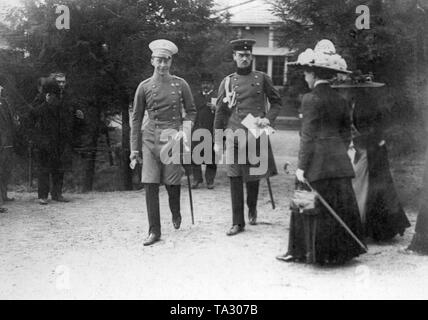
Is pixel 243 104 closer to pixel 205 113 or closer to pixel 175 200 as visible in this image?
pixel 175 200

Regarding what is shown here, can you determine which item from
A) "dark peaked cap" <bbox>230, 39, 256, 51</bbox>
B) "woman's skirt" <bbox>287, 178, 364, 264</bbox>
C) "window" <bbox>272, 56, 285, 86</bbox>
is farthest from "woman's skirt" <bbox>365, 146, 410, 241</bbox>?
"window" <bbox>272, 56, 285, 86</bbox>

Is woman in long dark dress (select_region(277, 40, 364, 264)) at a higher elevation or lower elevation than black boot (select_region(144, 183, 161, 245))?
higher

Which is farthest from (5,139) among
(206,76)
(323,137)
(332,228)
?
(332,228)

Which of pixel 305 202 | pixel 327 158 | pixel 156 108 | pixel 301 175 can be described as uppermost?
pixel 156 108

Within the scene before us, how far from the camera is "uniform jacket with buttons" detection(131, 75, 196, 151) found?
20.8ft

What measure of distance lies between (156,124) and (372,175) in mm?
2353

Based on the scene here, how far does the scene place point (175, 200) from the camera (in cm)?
664

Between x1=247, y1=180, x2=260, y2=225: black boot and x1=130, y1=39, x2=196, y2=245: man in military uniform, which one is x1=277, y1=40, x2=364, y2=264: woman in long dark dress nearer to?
x1=247, y1=180, x2=260, y2=225: black boot

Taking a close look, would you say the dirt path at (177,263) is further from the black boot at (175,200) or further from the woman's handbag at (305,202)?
the woman's handbag at (305,202)

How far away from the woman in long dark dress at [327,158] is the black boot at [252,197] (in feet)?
4.91

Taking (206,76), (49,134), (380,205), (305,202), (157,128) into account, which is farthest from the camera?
(206,76)

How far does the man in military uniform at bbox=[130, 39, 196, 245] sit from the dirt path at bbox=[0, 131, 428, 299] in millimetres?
578
